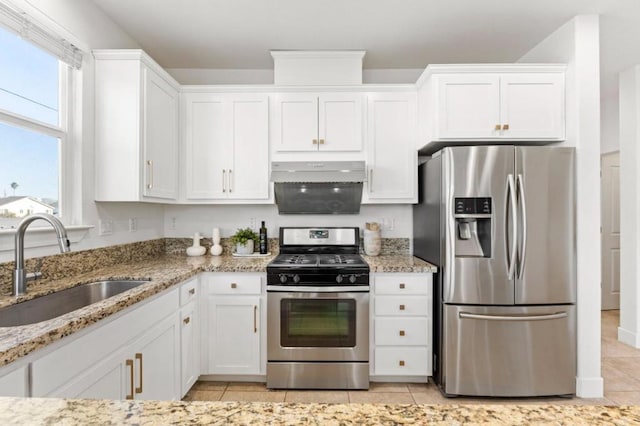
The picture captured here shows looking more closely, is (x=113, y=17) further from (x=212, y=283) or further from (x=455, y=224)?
(x=455, y=224)

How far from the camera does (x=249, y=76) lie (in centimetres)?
347

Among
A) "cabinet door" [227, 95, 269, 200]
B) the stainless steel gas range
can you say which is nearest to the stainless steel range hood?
"cabinet door" [227, 95, 269, 200]

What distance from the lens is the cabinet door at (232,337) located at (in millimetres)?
2617

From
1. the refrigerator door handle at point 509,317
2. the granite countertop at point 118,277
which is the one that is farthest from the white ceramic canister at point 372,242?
the refrigerator door handle at point 509,317

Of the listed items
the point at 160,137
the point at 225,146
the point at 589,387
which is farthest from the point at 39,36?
the point at 589,387

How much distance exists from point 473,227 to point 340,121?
1.39 metres

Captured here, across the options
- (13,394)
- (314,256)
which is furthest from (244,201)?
(13,394)

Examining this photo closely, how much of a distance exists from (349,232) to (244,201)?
1013mm

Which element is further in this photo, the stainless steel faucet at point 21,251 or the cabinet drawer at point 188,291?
the cabinet drawer at point 188,291

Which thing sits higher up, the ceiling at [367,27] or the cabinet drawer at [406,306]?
the ceiling at [367,27]

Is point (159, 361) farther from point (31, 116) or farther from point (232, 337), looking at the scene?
point (31, 116)

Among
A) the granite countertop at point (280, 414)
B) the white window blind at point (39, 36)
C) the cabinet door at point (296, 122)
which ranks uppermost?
the white window blind at point (39, 36)

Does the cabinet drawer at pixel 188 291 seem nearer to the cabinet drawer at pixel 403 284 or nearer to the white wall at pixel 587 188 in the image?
the cabinet drawer at pixel 403 284

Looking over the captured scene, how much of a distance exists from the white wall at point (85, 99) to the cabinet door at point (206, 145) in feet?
2.14
